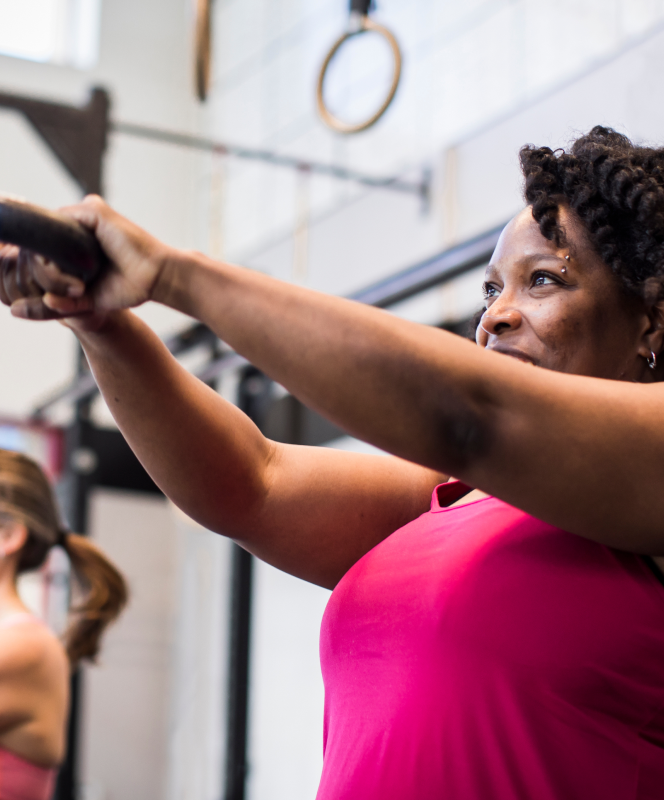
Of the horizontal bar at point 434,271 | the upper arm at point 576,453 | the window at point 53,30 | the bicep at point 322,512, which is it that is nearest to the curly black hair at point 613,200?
the upper arm at point 576,453

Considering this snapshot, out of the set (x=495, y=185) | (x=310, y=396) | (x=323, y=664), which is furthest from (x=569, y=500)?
(x=495, y=185)

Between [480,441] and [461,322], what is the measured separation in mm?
2295

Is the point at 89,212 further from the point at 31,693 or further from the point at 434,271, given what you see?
the point at 434,271

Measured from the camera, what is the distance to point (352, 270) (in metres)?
4.13

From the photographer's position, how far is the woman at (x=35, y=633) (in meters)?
2.10

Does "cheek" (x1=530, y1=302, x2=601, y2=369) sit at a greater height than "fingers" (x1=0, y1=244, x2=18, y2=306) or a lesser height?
lesser

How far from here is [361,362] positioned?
0.67 metres

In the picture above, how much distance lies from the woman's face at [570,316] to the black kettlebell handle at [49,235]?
0.36m

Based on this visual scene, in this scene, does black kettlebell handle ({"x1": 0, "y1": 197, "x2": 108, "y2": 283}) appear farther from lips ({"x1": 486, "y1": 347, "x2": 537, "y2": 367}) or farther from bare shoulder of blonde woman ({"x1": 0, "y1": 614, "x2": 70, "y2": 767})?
bare shoulder of blonde woman ({"x1": 0, "y1": 614, "x2": 70, "y2": 767})

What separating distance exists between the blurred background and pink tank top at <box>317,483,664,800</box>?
1.54 metres

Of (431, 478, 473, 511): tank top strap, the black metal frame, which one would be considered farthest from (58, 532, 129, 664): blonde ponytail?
(431, 478, 473, 511): tank top strap

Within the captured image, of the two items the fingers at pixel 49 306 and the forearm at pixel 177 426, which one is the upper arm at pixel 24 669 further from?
the fingers at pixel 49 306

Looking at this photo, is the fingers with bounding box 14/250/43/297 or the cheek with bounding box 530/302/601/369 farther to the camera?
the cheek with bounding box 530/302/601/369

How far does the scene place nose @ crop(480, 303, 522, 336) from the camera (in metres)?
0.92
